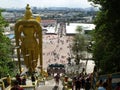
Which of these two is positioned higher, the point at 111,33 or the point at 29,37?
the point at 111,33

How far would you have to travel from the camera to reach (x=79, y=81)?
16312 millimetres

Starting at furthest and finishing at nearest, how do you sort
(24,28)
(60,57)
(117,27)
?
(60,57), (24,28), (117,27)

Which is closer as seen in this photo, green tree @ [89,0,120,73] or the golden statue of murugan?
green tree @ [89,0,120,73]

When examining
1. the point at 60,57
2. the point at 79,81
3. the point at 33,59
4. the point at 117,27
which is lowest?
the point at 60,57

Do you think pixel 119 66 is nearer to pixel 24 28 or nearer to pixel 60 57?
pixel 24 28

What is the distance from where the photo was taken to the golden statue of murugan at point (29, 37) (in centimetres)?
2681

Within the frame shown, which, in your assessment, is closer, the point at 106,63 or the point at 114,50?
the point at 114,50

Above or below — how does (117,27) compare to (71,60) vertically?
above

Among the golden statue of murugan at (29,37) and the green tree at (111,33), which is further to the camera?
the golden statue of murugan at (29,37)

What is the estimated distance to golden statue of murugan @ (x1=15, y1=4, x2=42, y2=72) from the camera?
2681 cm

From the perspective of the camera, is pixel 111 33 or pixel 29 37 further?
pixel 29 37

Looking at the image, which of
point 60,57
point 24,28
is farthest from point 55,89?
point 60,57

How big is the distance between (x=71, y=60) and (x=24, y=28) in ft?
145

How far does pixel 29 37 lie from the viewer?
27219 millimetres
